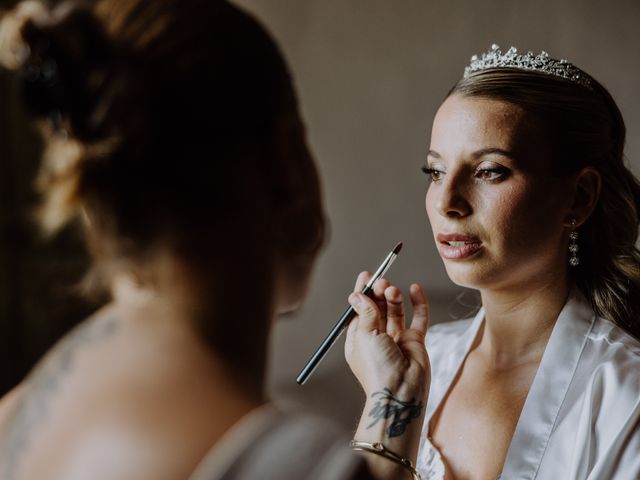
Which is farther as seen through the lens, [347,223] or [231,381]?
[347,223]

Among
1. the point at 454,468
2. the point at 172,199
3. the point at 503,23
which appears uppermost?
the point at 503,23

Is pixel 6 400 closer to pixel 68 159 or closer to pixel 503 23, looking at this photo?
pixel 68 159

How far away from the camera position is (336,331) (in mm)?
948

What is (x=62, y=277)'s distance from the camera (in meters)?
2.03

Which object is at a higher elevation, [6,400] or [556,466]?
[6,400]

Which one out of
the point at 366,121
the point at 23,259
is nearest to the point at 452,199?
the point at 366,121

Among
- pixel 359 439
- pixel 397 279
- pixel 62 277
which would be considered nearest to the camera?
pixel 359 439

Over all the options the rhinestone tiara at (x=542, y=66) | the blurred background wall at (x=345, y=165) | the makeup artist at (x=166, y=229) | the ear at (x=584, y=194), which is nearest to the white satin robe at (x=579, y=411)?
the ear at (x=584, y=194)

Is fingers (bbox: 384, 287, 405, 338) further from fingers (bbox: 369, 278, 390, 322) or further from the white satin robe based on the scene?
the white satin robe

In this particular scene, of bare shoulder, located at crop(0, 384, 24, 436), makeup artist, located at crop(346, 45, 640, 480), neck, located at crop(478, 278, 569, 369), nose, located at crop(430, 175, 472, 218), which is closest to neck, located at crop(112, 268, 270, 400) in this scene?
bare shoulder, located at crop(0, 384, 24, 436)

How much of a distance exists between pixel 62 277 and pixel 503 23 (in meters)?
1.36

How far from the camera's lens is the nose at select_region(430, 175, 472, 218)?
99cm

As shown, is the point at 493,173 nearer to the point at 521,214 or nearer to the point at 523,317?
the point at 521,214

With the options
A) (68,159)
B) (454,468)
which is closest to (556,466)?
(454,468)
